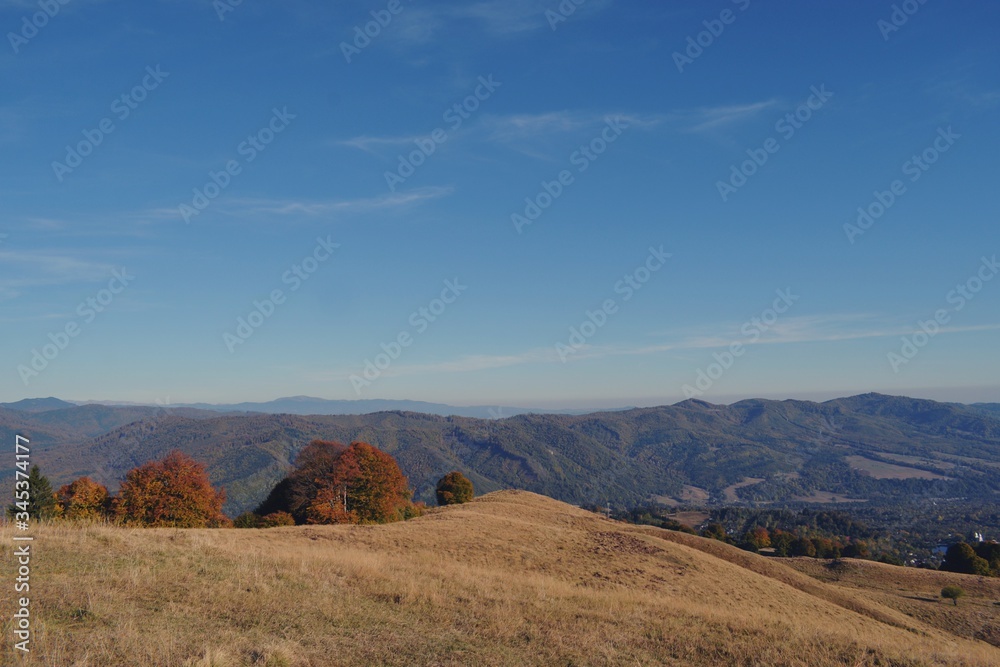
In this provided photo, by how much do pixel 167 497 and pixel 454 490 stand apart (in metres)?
35.8

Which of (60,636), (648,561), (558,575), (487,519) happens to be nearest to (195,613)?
(60,636)

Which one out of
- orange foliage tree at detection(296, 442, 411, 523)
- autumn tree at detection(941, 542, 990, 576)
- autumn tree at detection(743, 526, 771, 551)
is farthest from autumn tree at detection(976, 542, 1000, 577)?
orange foliage tree at detection(296, 442, 411, 523)

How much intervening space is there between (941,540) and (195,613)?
9224 inches

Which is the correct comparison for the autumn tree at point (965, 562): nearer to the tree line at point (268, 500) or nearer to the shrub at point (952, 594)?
the shrub at point (952, 594)

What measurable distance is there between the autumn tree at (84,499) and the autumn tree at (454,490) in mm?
37594

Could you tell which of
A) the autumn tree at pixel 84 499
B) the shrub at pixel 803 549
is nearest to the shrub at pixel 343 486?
the autumn tree at pixel 84 499

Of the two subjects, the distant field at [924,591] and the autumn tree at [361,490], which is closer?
the distant field at [924,591]

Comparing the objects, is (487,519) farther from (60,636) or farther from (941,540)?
(941,540)

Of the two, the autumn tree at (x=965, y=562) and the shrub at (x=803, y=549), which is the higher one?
the autumn tree at (x=965, y=562)

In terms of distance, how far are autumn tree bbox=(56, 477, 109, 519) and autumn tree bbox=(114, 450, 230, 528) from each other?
206 cm

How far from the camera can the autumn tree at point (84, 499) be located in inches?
1745

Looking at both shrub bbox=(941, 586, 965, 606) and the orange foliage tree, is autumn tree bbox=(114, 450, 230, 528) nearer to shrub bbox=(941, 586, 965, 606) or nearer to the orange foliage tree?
the orange foliage tree

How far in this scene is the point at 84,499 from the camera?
154 feet

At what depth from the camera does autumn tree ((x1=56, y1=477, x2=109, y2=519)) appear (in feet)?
145
